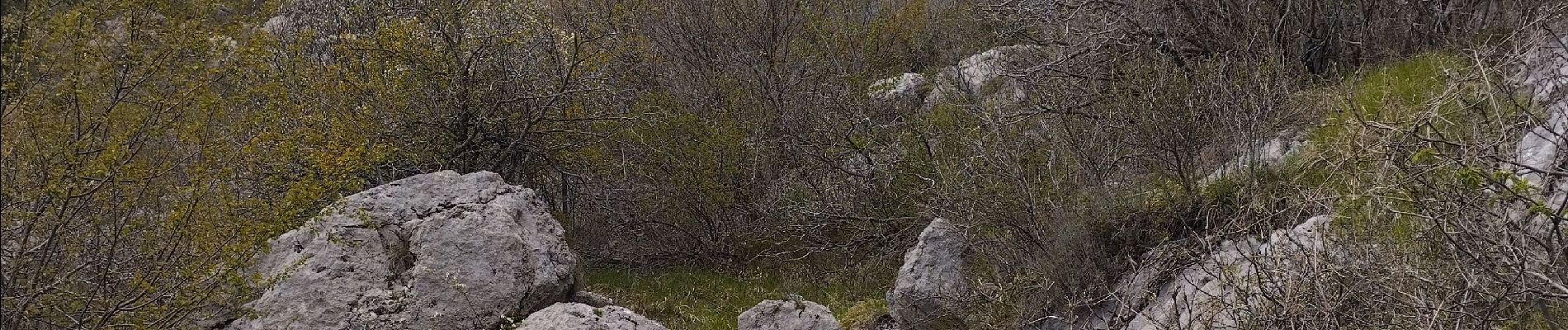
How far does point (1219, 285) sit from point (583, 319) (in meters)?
2.92

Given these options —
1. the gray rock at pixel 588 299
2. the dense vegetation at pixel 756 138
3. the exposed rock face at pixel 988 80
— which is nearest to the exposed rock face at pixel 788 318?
the dense vegetation at pixel 756 138

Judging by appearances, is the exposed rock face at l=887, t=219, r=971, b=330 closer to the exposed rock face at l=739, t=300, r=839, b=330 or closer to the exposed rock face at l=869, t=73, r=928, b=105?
the exposed rock face at l=739, t=300, r=839, b=330

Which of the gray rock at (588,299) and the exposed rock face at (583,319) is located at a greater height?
the exposed rock face at (583,319)

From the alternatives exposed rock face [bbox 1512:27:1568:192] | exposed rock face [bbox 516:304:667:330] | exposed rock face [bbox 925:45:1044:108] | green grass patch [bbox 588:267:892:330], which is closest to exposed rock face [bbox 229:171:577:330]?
exposed rock face [bbox 516:304:667:330]

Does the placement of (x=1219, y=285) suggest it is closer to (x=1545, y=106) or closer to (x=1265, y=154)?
(x=1265, y=154)

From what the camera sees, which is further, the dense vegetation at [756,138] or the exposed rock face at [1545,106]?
the dense vegetation at [756,138]

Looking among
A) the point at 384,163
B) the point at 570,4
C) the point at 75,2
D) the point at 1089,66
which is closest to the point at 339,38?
the point at 384,163

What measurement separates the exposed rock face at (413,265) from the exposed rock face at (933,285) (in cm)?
214

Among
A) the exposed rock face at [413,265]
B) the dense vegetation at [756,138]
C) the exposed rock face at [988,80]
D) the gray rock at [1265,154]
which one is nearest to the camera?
the dense vegetation at [756,138]

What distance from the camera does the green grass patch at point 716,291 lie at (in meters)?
8.87

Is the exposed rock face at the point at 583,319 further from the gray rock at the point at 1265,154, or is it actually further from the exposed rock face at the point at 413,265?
the gray rock at the point at 1265,154

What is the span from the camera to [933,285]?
708 cm

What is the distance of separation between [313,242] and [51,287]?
203 cm

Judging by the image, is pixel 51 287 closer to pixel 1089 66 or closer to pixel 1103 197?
pixel 1103 197
